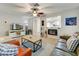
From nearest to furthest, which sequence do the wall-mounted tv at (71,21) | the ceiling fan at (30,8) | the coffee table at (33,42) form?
the ceiling fan at (30,8) < the wall-mounted tv at (71,21) < the coffee table at (33,42)

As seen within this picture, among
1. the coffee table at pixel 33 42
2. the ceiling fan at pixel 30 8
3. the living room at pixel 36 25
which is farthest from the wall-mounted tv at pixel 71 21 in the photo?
the coffee table at pixel 33 42

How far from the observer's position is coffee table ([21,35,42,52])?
248 centimetres

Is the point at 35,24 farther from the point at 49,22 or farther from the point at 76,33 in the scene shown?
the point at 76,33

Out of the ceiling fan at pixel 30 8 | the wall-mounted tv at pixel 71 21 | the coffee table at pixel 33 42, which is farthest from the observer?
the coffee table at pixel 33 42

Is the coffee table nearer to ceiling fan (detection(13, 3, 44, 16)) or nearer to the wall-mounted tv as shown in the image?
ceiling fan (detection(13, 3, 44, 16))

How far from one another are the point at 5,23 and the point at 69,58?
1670 millimetres

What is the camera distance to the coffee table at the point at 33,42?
248 cm

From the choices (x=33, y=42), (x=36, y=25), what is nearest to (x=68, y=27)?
(x=36, y=25)

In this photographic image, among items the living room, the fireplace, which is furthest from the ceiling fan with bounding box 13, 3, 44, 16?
the fireplace

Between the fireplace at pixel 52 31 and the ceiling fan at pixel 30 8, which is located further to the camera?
the fireplace at pixel 52 31

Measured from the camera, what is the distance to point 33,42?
8.62 feet

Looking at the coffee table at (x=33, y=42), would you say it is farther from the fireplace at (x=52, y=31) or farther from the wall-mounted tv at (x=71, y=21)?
the wall-mounted tv at (x=71, y=21)

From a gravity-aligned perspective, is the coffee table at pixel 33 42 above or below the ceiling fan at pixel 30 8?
below

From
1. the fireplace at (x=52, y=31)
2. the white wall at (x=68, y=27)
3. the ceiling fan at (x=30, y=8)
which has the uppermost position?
the ceiling fan at (x=30, y=8)
